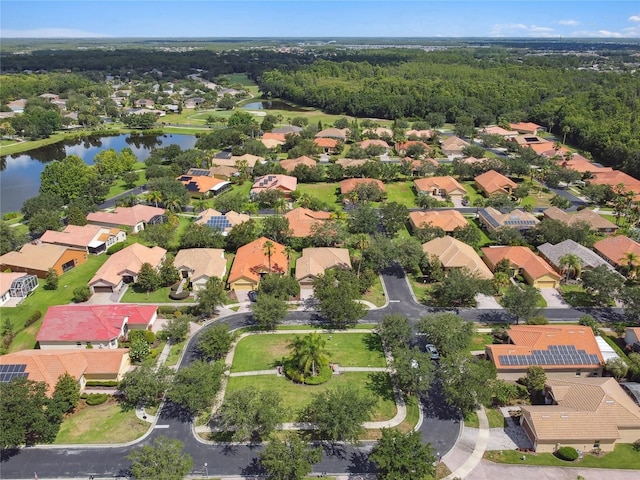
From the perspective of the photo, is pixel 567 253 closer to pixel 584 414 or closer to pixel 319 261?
pixel 584 414

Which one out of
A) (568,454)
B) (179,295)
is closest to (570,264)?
(568,454)

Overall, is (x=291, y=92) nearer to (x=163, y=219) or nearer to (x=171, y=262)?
(x=163, y=219)

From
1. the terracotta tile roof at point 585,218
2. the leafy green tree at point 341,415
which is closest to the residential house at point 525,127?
the terracotta tile roof at point 585,218

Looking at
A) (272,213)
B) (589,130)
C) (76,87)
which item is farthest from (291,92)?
(272,213)

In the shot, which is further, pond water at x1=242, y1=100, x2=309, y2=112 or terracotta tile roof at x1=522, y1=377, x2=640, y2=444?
pond water at x1=242, y1=100, x2=309, y2=112

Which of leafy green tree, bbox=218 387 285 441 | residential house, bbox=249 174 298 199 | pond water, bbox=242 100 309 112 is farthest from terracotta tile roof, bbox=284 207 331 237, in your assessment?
pond water, bbox=242 100 309 112

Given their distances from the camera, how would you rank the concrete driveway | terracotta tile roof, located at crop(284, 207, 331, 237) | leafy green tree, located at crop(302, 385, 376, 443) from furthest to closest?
terracotta tile roof, located at crop(284, 207, 331, 237) → the concrete driveway → leafy green tree, located at crop(302, 385, 376, 443)

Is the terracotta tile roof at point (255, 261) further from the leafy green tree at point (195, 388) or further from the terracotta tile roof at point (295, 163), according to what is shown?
the terracotta tile roof at point (295, 163)

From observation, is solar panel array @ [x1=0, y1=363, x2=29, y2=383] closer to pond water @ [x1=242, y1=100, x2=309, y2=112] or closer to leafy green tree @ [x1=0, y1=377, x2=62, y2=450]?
leafy green tree @ [x1=0, y1=377, x2=62, y2=450]
